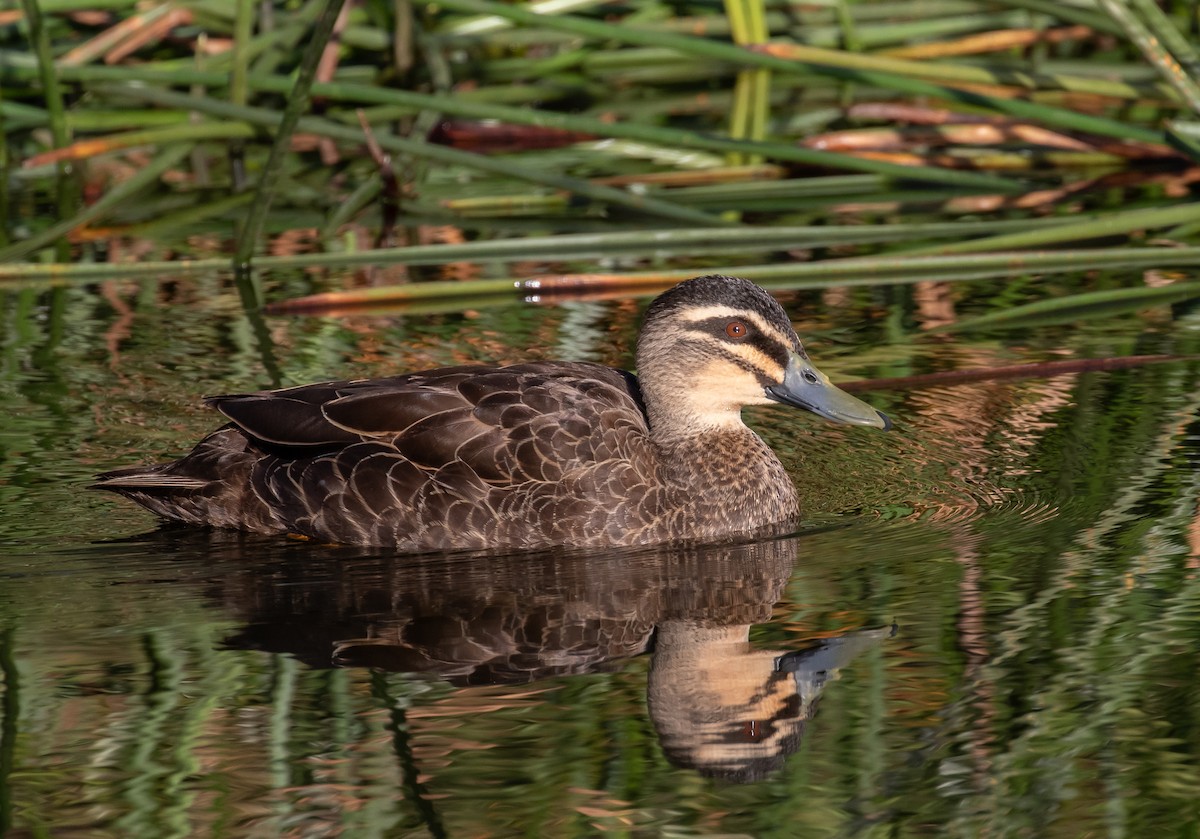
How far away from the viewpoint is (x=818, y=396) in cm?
820

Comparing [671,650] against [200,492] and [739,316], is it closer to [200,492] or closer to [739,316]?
[739,316]

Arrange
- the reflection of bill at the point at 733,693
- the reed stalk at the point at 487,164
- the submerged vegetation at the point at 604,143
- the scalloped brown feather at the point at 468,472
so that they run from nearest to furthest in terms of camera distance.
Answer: the reflection of bill at the point at 733,693, the scalloped brown feather at the point at 468,472, the submerged vegetation at the point at 604,143, the reed stalk at the point at 487,164

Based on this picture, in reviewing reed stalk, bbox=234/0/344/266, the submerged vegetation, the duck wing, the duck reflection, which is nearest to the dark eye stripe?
the duck wing

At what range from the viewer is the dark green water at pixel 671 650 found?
17.4 feet

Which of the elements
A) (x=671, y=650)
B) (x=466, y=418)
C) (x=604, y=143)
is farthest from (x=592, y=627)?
(x=604, y=143)

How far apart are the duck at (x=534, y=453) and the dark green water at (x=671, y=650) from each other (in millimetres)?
183

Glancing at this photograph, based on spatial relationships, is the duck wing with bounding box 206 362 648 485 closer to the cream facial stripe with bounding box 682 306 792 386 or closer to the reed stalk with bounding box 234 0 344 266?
the cream facial stripe with bounding box 682 306 792 386

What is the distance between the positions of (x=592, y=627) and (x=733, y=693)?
822 mm

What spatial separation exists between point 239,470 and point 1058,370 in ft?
13.2

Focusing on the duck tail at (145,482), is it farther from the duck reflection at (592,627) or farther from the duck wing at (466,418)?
the duck reflection at (592,627)

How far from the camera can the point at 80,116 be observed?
14273 millimetres

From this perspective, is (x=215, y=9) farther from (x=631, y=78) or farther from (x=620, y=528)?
(x=620, y=528)

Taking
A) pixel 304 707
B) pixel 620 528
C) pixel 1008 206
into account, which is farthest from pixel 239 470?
pixel 1008 206

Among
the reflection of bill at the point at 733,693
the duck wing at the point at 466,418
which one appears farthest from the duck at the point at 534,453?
the reflection of bill at the point at 733,693
